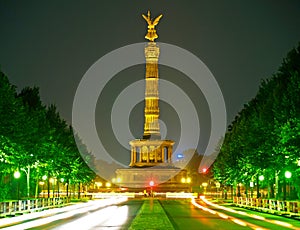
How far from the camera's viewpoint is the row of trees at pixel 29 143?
1866 inches

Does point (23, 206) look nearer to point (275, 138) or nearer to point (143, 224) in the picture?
point (143, 224)

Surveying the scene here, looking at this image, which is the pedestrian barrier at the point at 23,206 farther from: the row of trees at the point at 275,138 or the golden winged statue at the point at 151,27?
the golden winged statue at the point at 151,27

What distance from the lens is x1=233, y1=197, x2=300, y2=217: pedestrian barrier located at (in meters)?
40.5

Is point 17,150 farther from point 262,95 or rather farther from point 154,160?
point 154,160

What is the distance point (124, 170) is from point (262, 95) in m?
80.8

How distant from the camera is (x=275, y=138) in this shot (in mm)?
51438

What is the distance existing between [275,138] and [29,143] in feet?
73.7

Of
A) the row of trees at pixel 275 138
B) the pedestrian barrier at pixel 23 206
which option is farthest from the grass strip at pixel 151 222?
the row of trees at pixel 275 138

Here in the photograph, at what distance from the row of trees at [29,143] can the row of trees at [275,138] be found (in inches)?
823

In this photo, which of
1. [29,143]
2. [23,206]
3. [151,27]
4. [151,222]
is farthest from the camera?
[151,27]

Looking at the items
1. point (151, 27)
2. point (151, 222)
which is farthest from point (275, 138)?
point (151, 27)

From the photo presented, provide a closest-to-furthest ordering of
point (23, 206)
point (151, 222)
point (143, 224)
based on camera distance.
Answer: point (143, 224), point (151, 222), point (23, 206)

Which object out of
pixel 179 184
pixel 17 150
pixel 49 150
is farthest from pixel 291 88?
pixel 179 184

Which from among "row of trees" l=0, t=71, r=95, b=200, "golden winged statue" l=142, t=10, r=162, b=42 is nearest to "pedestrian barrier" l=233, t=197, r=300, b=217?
"row of trees" l=0, t=71, r=95, b=200
